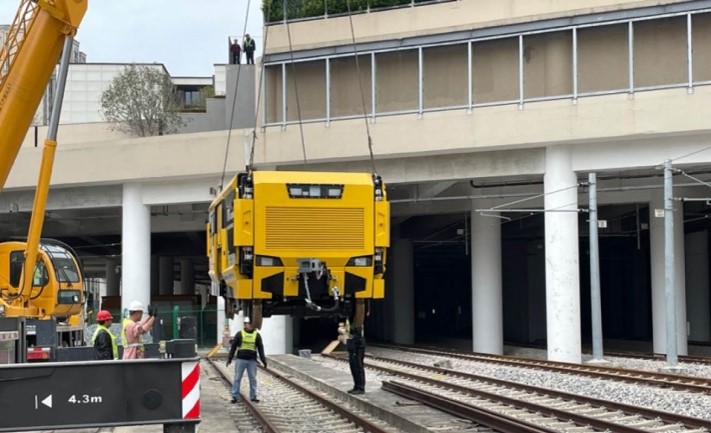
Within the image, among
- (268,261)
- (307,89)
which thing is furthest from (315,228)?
(307,89)

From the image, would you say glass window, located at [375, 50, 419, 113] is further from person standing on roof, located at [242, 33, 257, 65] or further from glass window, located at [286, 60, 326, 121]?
person standing on roof, located at [242, 33, 257, 65]

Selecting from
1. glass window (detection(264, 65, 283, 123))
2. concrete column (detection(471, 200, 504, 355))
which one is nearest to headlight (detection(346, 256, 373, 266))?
glass window (detection(264, 65, 283, 123))

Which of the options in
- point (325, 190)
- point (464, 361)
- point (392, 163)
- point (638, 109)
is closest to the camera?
point (325, 190)

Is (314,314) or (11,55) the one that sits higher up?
(11,55)

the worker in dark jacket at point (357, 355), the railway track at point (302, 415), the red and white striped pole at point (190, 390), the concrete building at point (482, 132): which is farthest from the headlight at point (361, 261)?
the concrete building at point (482, 132)

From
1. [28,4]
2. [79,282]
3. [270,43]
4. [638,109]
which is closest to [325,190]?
[28,4]

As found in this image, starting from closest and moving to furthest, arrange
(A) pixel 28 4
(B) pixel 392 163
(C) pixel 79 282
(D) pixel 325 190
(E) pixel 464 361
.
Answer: (D) pixel 325 190, (A) pixel 28 4, (C) pixel 79 282, (E) pixel 464 361, (B) pixel 392 163

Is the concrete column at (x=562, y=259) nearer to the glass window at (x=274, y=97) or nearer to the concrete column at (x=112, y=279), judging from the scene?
the glass window at (x=274, y=97)

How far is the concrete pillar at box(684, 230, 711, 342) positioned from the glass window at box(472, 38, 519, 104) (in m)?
19.9

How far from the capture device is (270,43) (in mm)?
38719

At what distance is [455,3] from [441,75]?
2.48 metres

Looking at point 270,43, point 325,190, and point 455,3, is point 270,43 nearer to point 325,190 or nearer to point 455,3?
point 455,3

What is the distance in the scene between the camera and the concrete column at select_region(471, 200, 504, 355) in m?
40.5

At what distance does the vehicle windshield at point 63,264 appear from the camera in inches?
1008
